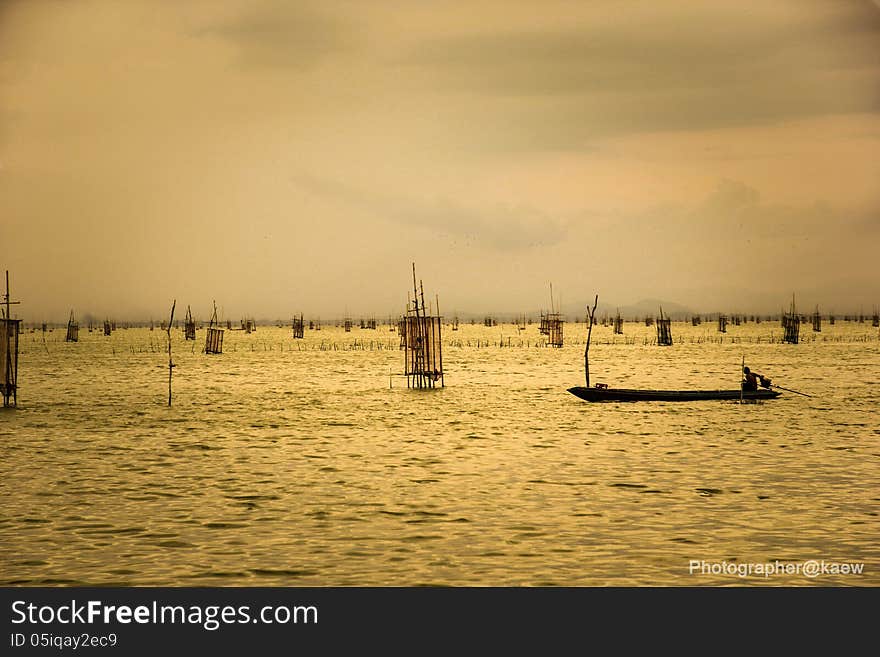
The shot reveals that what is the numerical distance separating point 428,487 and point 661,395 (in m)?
11.4

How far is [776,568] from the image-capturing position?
7.91 metres

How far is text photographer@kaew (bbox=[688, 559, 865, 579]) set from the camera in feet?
25.4

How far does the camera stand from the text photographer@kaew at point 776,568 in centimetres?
775


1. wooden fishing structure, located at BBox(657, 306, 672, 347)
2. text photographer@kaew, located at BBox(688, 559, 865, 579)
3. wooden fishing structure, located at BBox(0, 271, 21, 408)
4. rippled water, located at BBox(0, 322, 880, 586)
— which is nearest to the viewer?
text photographer@kaew, located at BBox(688, 559, 865, 579)

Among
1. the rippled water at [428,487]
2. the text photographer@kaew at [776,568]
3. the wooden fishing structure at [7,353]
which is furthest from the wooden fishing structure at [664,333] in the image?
the text photographer@kaew at [776,568]

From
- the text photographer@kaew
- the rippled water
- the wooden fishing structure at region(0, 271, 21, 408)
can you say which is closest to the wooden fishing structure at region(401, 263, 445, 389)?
the rippled water

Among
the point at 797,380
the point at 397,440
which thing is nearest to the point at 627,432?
the point at 397,440

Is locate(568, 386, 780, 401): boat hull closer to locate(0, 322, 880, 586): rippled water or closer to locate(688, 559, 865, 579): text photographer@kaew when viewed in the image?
locate(0, 322, 880, 586): rippled water

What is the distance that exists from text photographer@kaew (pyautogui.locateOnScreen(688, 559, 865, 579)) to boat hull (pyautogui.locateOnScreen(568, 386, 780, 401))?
1383 centimetres

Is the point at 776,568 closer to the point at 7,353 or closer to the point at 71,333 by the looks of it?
the point at 7,353

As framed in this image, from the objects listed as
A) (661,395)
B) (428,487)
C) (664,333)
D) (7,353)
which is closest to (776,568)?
(428,487)

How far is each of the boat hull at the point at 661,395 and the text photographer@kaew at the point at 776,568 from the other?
45.4 ft

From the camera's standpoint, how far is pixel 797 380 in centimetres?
2850

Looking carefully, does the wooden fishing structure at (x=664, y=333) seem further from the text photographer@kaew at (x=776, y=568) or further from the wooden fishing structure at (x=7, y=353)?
the text photographer@kaew at (x=776, y=568)
